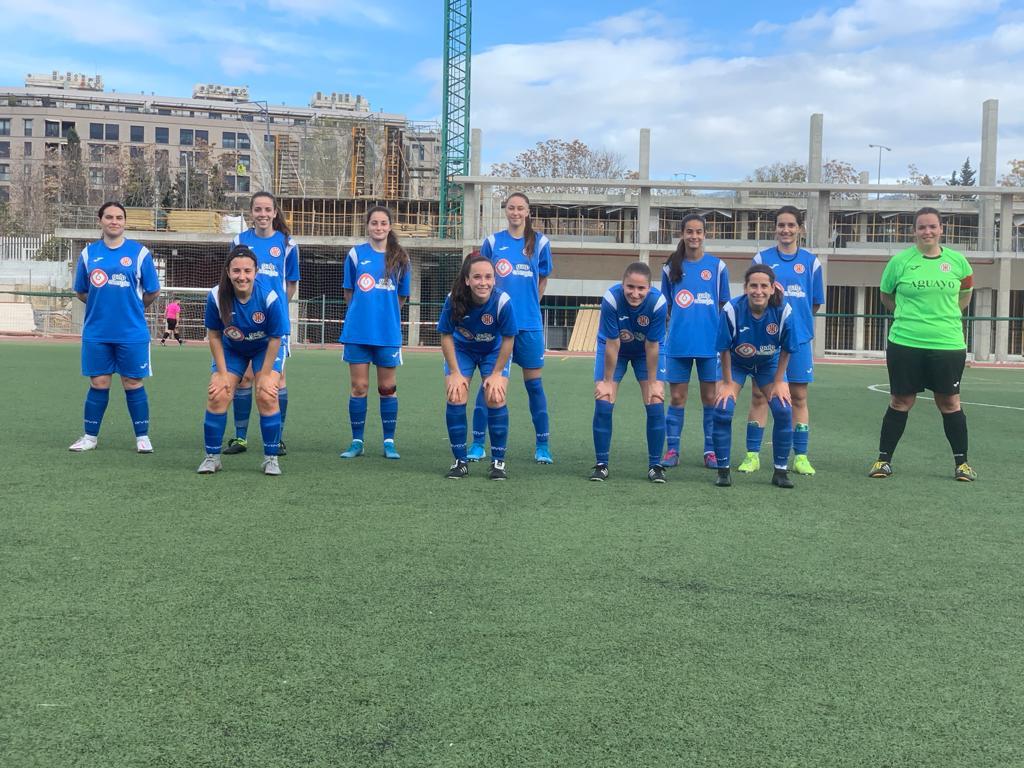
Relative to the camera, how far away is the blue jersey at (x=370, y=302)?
23.2ft

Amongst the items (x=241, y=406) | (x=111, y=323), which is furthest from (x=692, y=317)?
(x=111, y=323)

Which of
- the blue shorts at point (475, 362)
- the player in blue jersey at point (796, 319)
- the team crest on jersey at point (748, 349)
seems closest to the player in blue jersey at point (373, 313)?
the blue shorts at point (475, 362)

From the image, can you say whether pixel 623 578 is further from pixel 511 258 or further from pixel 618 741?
pixel 511 258

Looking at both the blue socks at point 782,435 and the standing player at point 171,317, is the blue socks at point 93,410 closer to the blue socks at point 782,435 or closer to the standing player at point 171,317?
the blue socks at point 782,435

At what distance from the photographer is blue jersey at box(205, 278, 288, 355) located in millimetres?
6434

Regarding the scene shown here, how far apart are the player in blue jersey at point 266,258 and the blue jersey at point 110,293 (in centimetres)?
82

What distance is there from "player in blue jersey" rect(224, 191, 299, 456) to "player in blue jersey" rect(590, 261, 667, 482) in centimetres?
247

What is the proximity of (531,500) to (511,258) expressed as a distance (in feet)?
7.87

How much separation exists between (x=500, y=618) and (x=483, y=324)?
344cm

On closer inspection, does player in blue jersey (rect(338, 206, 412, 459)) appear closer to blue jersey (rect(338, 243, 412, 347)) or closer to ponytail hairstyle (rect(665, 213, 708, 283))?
blue jersey (rect(338, 243, 412, 347))

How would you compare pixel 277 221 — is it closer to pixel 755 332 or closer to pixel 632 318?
pixel 632 318

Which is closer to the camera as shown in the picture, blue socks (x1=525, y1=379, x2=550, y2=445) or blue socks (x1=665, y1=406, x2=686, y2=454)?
blue socks (x1=525, y1=379, x2=550, y2=445)

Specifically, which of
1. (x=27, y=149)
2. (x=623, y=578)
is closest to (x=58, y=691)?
(x=623, y=578)

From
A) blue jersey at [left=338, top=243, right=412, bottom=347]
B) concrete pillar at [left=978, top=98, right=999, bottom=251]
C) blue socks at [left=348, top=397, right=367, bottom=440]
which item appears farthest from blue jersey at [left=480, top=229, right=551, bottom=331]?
concrete pillar at [left=978, top=98, right=999, bottom=251]
